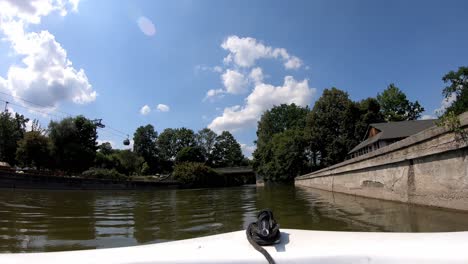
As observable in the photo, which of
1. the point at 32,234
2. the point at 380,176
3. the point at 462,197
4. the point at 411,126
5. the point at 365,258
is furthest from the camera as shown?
the point at 411,126

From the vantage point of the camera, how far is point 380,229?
18.7 feet

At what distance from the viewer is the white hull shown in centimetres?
164

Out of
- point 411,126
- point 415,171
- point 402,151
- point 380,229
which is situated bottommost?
point 380,229

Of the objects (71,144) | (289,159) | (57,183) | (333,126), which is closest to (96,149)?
(71,144)

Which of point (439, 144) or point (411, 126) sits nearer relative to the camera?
point (439, 144)

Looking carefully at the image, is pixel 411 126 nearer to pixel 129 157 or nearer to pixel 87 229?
pixel 87 229

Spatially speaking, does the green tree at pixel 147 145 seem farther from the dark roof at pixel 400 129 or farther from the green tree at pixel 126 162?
the dark roof at pixel 400 129

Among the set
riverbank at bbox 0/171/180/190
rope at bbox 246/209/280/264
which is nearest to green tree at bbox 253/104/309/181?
riverbank at bbox 0/171/180/190

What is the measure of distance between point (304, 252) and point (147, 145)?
101261 millimetres

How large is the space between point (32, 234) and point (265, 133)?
232 feet

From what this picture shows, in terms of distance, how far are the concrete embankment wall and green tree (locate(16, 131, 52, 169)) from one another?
40.8m

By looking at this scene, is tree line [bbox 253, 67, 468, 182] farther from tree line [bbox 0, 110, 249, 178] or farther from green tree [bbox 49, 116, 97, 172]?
green tree [bbox 49, 116, 97, 172]

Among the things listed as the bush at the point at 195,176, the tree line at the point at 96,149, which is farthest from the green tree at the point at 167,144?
the bush at the point at 195,176

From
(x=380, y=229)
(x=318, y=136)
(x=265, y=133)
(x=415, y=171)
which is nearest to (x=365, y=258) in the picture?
(x=380, y=229)
